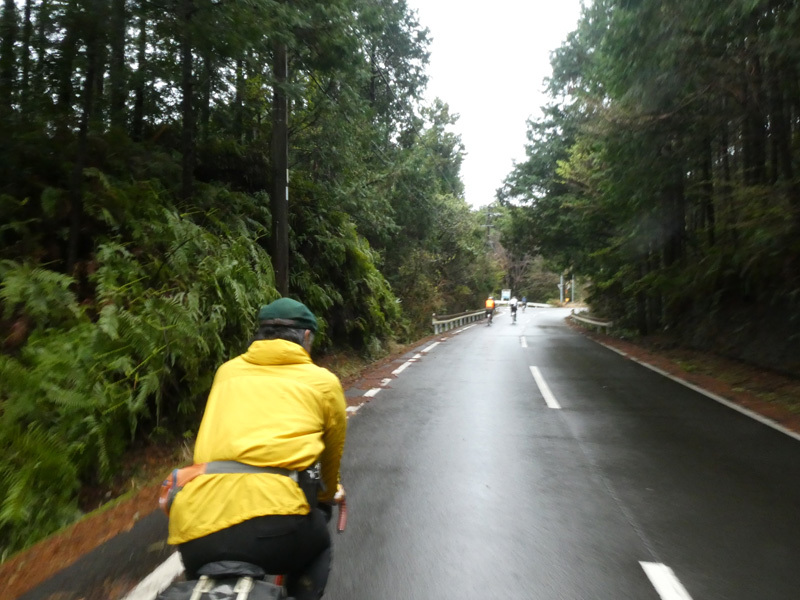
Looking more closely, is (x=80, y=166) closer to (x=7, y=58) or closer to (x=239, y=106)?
(x=7, y=58)

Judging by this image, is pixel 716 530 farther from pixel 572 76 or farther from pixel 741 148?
pixel 572 76

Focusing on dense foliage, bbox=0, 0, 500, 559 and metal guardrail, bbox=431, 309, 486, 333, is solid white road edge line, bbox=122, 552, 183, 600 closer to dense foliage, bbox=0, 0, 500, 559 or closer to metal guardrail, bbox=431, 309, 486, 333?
dense foliage, bbox=0, 0, 500, 559

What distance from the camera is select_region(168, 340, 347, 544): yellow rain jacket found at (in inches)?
86.6

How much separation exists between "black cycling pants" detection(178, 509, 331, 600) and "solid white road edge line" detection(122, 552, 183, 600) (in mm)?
1855

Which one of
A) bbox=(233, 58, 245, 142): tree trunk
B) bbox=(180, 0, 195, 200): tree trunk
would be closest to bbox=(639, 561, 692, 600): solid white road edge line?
bbox=(180, 0, 195, 200): tree trunk

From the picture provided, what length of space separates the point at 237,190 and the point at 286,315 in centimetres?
1178

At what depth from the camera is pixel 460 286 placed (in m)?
39.5

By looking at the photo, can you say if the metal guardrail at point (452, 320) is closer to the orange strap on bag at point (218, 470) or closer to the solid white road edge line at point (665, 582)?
the solid white road edge line at point (665, 582)

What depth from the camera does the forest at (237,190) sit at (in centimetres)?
626

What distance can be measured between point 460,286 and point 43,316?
33987 mm

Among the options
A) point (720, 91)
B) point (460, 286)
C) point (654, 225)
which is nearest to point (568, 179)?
point (654, 225)

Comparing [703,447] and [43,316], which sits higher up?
[43,316]

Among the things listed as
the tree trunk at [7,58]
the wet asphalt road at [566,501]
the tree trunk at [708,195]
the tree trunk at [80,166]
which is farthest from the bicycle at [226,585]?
the tree trunk at [708,195]

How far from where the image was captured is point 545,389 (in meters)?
11.9
